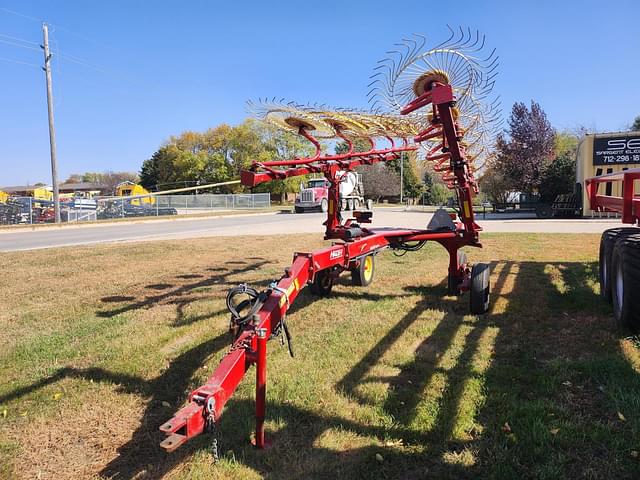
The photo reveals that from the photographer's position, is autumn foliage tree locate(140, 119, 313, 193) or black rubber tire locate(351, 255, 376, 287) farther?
autumn foliage tree locate(140, 119, 313, 193)

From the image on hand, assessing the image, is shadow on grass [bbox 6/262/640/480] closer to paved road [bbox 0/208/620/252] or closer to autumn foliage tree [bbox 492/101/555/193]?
paved road [bbox 0/208/620/252]

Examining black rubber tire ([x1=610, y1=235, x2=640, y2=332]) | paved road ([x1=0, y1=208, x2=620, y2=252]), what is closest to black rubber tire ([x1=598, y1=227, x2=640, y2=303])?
black rubber tire ([x1=610, y1=235, x2=640, y2=332])

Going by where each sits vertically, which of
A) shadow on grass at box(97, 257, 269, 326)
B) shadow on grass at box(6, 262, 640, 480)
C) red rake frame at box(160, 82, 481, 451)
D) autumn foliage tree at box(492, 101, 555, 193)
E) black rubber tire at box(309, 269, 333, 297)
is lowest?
shadow on grass at box(6, 262, 640, 480)

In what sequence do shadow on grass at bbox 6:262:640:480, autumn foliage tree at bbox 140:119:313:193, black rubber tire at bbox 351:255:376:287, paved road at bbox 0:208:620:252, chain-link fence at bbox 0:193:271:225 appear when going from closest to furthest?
shadow on grass at bbox 6:262:640:480
black rubber tire at bbox 351:255:376:287
paved road at bbox 0:208:620:252
chain-link fence at bbox 0:193:271:225
autumn foliage tree at bbox 140:119:313:193

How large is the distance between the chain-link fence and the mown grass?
13107mm

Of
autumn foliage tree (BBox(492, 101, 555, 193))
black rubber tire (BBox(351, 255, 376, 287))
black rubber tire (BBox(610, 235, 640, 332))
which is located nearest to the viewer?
black rubber tire (BBox(610, 235, 640, 332))

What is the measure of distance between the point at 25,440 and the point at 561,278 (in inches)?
298

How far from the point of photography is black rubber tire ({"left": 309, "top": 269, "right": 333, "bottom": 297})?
6641mm

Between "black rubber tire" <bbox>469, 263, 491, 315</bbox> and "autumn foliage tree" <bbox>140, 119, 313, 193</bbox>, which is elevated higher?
"autumn foliage tree" <bbox>140, 119, 313, 193</bbox>

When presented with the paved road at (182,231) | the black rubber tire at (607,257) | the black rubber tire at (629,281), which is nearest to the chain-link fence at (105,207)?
the paved road at (182,231)

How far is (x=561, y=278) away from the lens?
7.75 meters

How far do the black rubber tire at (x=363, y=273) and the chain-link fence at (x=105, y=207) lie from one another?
12577mm

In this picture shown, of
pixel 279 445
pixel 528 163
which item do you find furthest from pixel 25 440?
pixel 528 163

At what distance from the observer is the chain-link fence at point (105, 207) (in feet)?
87.0
